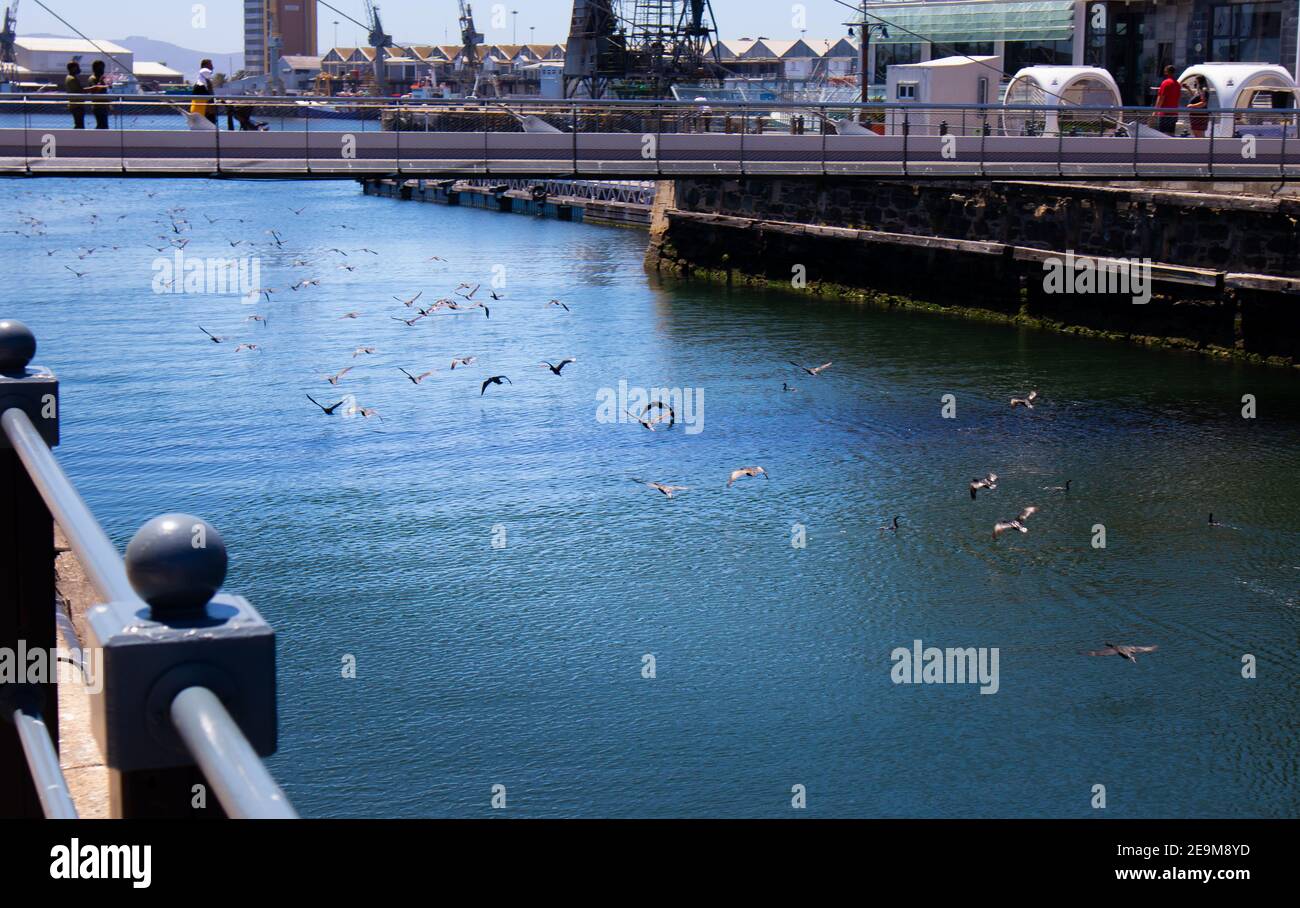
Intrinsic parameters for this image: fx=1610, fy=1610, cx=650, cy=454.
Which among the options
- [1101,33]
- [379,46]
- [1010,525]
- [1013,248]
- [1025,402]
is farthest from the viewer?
[379,46]

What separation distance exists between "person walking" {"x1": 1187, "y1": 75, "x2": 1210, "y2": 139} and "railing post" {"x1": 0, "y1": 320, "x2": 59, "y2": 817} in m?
22.6

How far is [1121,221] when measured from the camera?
2964cm

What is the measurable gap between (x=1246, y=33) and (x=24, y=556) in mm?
44780

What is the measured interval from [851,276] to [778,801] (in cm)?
2551

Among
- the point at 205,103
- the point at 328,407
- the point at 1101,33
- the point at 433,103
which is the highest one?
the point at 1101,33

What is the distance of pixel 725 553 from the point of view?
17.4 metres

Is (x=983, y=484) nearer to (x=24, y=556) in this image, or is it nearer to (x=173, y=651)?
(x=24, y=556)

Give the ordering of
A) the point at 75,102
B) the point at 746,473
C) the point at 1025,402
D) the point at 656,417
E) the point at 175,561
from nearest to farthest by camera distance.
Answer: the point at 175,561 → the point at 75,102 → the point at 746,473 → the point at 656,417 → the point at 1025,402

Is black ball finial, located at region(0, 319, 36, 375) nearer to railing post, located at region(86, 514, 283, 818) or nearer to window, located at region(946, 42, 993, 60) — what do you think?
railing post, located at region(86, 514, 283, 818)

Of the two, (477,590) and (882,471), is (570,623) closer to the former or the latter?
(477,590)

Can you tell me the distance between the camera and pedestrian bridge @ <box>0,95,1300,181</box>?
19.5 metres

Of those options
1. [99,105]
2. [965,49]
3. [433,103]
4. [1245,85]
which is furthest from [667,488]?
[965,49]

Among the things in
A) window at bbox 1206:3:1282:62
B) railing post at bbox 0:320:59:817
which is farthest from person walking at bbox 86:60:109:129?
window at bbox 1206:3:1282:62
